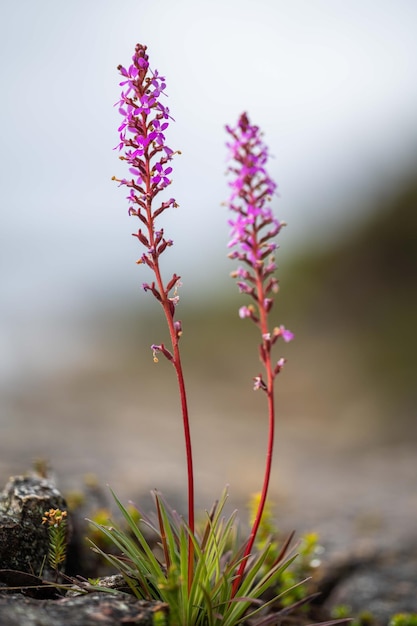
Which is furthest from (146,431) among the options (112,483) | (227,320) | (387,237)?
(387,237)

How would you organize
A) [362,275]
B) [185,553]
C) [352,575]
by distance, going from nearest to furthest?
[185,553] → [352,575] → [362,275]

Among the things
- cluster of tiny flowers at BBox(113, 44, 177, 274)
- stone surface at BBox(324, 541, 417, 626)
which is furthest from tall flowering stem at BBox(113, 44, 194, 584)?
stone surface at BBox(324, 541, 417, 626)

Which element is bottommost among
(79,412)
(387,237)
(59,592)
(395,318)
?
(59,592)

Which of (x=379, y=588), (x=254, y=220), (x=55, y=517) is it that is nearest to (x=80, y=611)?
(x=55, y=517)

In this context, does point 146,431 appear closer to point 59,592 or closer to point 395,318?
point 395,318

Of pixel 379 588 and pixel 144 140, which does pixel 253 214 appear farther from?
pixel 379 588

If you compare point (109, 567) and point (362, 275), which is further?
point (362, 275)

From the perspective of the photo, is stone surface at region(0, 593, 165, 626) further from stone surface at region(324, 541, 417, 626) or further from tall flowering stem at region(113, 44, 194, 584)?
stone surface at region(324, 541, 417, 626)

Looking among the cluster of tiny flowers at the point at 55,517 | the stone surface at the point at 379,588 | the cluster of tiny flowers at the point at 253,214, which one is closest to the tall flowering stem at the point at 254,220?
the cluster of tiny flowers at the point at 253,214
